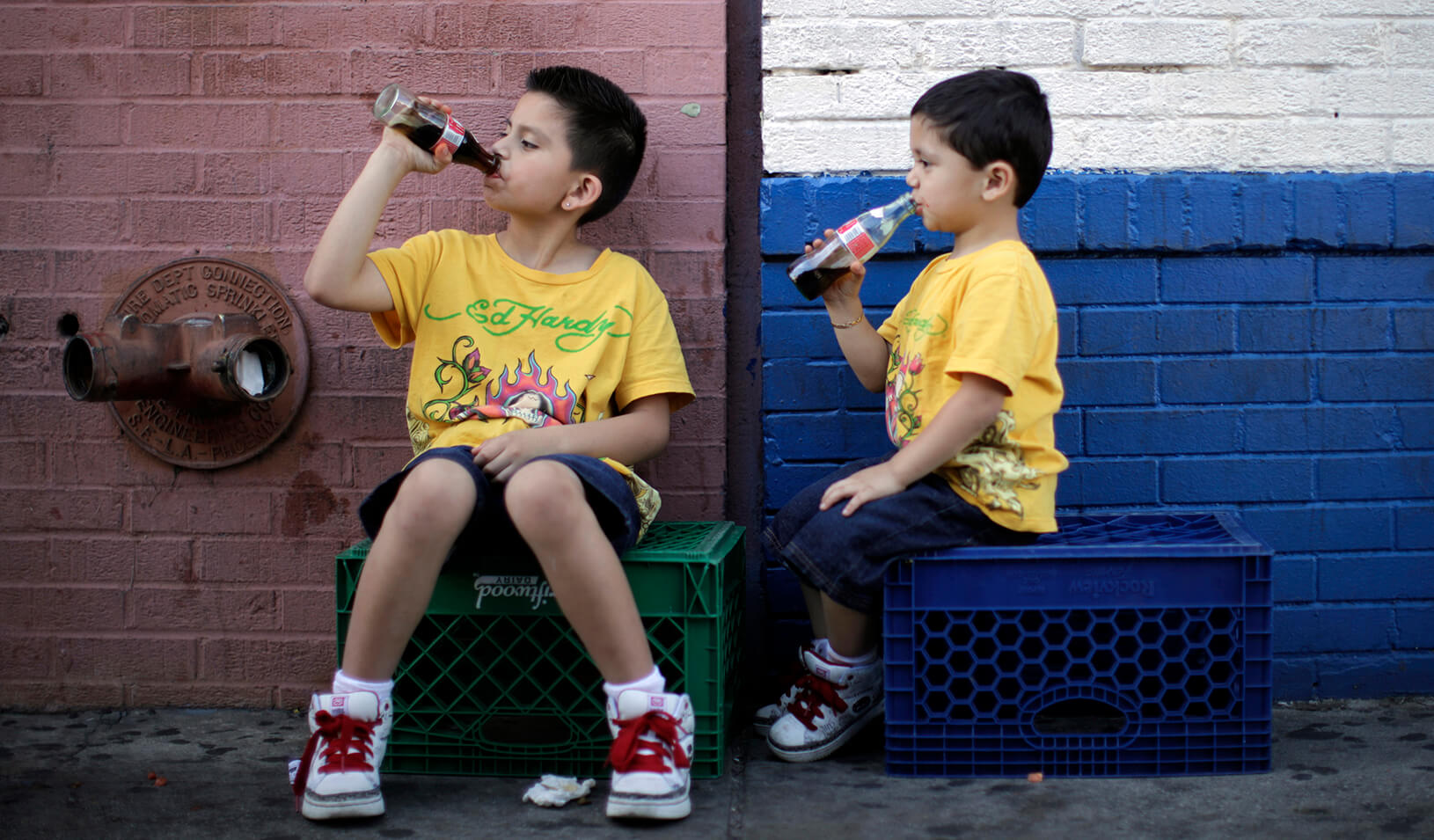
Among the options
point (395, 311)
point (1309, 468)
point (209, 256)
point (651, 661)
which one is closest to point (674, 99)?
point (395, 311)

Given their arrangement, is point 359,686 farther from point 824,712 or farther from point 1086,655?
point 1086,655

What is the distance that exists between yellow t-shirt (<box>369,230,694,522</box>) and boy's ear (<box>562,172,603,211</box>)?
0.17 metres

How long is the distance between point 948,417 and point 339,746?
1380 millimetres

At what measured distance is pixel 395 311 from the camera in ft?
9.06

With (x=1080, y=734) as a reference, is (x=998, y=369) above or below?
above

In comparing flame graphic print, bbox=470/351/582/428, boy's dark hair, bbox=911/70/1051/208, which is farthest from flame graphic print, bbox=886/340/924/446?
flame graphic print, bbox=470/351/582/428

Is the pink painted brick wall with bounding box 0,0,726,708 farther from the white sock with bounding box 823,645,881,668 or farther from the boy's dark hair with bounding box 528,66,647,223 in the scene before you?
the white sock with bounding box 823,645,881,668

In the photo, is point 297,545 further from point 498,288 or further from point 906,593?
point 906,593

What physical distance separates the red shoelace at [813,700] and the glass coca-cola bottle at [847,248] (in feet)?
2.95

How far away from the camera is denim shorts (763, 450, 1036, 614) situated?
8.30ft

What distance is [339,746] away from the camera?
233cm

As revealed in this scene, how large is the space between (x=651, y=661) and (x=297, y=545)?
1.24 metres

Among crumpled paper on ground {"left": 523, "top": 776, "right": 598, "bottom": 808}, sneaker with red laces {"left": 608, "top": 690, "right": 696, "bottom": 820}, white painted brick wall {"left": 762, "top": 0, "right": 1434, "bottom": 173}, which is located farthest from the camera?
white painted brick wall {"left": 762, "top": 0, "right": 1434, "bottom": 173}

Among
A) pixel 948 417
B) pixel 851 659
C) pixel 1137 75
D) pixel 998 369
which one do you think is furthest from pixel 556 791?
pixel 1137 75
